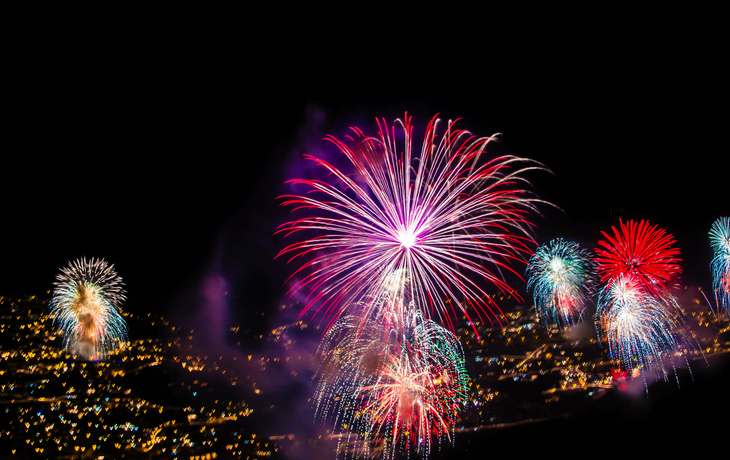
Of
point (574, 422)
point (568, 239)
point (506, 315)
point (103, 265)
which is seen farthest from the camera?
point (506, 315)

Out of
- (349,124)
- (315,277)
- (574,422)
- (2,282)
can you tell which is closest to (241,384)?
(315,277)

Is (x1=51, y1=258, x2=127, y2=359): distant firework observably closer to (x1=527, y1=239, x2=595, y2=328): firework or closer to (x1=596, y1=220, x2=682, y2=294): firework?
(x1=527, y1=239, x2=595, y2=328): firework

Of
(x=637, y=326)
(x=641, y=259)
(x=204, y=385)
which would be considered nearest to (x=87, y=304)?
(x=204, y=385)

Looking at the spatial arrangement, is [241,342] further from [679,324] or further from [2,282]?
[679,324]

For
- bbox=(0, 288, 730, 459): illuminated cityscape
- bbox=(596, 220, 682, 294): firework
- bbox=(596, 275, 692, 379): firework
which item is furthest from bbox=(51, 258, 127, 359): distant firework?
bbox=(596, 275, 692, 379): firework

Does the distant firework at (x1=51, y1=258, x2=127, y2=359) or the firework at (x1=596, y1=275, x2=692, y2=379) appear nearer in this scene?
the firework at (x1=596, y1=275, x2=692, y2=379)

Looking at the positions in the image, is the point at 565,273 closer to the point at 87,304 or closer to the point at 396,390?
the point at 396,390

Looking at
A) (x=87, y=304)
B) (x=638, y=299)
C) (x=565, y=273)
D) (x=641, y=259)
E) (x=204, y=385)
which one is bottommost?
(x=204, y=385)
